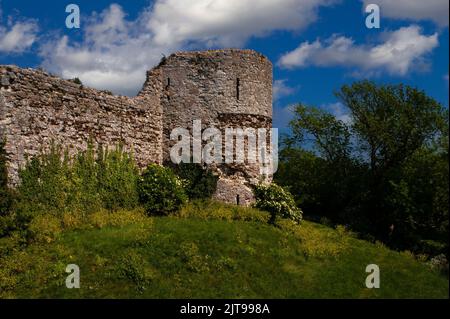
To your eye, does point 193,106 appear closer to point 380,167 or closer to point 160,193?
point 160,193

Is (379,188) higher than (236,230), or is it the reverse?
(379,188)

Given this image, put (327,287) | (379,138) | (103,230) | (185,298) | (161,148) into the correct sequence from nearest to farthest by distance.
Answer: (185,298), (327,287), (103,230), (161,148), (379,138)

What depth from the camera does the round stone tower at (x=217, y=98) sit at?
24.5 metres

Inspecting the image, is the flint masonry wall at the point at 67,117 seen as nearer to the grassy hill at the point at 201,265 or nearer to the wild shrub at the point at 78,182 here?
the wild shrub at the point at 78,182

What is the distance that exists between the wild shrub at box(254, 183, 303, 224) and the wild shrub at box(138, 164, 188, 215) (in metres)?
3.92

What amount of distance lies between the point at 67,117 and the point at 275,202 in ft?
32.6

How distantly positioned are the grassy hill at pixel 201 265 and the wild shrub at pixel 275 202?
96.8 inches

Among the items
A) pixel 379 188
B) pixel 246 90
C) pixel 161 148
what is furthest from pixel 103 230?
pixel 379 188

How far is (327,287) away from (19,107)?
12635 mm

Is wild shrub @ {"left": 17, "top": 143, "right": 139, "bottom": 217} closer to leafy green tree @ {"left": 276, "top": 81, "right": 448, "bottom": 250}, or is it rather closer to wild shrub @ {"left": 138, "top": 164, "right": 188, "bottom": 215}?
wild shrub @ {"left": 138, "top": 164, "right": 188, "bottom": 215}

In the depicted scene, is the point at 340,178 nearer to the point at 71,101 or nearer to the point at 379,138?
the point at 379,138

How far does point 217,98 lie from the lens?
80.5 feet

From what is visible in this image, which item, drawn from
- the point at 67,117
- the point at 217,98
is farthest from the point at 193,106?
the point at 67,117

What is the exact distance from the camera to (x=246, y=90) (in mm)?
24906
